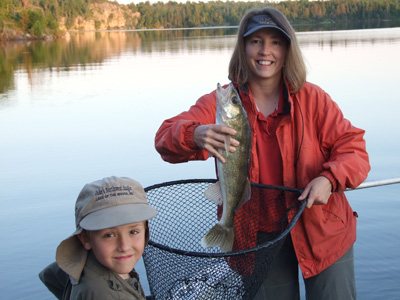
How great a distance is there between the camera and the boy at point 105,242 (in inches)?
73.8

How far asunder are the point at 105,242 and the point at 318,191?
1092mm

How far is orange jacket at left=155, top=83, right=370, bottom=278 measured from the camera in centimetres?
246

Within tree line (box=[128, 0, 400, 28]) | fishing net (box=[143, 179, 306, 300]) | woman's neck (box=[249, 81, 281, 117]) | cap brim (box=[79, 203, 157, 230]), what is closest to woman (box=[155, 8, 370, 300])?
woman's neck (box=[249, 81, 281, 117])

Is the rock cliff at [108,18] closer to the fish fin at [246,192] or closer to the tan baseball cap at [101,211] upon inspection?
the fish fin at [246,192]

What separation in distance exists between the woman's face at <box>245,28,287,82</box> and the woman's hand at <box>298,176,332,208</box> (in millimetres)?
681

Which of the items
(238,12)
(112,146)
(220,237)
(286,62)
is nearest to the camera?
(220,237)

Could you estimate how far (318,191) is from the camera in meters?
2.38

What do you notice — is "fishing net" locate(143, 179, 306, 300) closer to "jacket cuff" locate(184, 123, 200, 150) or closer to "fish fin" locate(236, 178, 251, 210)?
"fish fin" locate(236, 178, 251, 210)

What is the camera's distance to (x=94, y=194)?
6.34 feet

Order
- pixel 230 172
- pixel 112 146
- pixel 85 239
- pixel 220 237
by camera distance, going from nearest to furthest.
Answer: pixel 85 239
pixel 230 172
pixel 220 237
pixel 112 146

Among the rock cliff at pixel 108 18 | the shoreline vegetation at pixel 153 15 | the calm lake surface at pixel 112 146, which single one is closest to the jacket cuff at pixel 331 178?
the calm lake surface at pixel 112 146

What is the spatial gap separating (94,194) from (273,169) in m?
1.14

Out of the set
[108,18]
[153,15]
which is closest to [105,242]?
[153,15]

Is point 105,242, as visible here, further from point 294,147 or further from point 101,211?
point 294,147
